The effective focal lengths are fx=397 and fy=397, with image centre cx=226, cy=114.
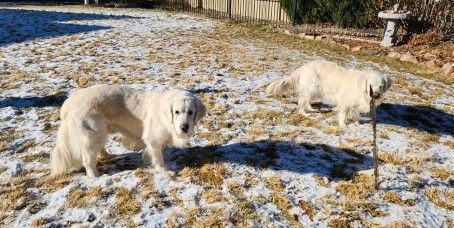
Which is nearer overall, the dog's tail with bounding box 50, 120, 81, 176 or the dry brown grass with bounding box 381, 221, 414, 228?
the dry brown grass with bounding box 381, 221, 414, 228

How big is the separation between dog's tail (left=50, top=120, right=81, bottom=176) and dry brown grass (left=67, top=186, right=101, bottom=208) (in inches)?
16.7

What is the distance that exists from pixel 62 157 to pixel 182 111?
1.78 metres

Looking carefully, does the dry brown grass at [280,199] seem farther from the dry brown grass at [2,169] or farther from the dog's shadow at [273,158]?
the dry brown grass at [2,169]

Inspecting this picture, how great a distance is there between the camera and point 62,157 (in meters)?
5.25

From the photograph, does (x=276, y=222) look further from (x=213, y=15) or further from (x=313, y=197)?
(x=213, y=15)

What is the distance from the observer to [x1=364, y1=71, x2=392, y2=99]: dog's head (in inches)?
257

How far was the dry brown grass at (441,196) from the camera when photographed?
496cm

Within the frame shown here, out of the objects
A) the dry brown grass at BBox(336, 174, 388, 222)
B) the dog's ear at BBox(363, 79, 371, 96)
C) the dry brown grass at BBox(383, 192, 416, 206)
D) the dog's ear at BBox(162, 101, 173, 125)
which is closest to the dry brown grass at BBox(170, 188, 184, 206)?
the dog's ear at BBox(162, 101, 173, 125)

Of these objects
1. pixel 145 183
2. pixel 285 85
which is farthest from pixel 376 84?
pixel 145 183

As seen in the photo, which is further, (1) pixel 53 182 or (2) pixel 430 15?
(2) pixel 430 15

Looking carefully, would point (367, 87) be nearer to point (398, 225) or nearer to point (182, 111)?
point (398, 225)

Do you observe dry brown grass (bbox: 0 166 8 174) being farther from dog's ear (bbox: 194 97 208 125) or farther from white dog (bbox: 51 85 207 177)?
dog's ear (bbox: 194 97 208 125)

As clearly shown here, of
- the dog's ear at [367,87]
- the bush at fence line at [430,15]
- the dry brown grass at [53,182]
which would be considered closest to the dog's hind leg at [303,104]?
the dog's ear at [367,87]

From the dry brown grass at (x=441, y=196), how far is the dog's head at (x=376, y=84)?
1.84 metres
